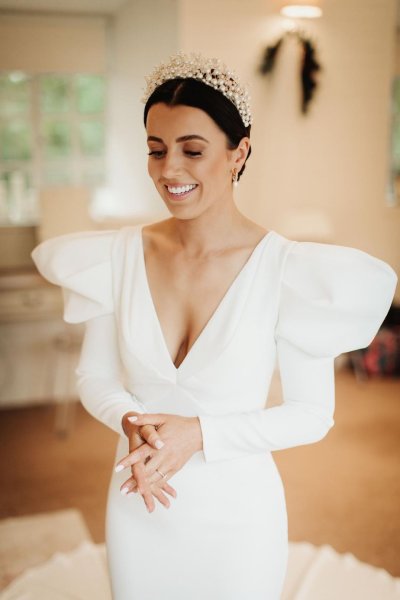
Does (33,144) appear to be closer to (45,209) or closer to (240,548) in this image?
(45,209)

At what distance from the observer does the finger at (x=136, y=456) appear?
113cm

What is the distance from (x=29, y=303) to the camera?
164 inches

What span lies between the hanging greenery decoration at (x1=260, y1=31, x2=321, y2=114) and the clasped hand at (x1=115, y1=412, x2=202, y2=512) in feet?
12.8

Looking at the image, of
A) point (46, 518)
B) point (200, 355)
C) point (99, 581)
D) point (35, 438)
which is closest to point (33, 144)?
point (35, 438)

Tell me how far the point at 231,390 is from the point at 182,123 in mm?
497

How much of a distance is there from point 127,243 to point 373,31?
4.30m

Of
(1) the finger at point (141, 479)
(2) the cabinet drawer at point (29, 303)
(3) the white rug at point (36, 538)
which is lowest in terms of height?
(3) the white rug at point (36, 538)

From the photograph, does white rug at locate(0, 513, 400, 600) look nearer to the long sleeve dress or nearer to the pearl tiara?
the long sleeve dress

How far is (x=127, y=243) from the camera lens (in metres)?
1.43

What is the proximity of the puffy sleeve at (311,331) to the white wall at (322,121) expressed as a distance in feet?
11.5

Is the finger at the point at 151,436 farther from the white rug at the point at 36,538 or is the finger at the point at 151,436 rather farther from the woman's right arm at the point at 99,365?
the white rug at the point at 36,538

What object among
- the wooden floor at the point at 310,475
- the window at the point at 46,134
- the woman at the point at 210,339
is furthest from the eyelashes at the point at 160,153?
the window at the point at 46,134

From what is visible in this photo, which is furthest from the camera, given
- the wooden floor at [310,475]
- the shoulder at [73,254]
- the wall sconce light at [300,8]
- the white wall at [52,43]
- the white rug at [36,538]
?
the white wall at [52,43]

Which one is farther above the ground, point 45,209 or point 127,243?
point 127,243
